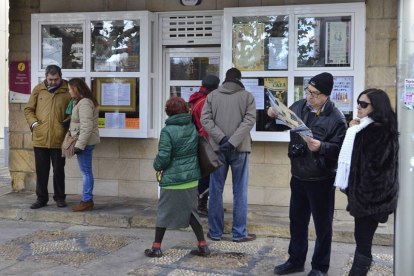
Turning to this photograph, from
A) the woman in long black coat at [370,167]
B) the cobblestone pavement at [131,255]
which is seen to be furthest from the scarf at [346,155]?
the cobblestone pavement at [131,255]

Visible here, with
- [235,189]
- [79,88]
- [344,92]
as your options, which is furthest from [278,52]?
[79,88]

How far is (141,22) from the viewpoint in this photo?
7.63 metres

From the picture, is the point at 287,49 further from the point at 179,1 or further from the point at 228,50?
the point at 179,1

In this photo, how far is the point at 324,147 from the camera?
14.8 feet

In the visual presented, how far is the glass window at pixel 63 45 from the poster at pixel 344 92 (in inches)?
147

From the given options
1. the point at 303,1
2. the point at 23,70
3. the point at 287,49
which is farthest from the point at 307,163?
the point at 23,70

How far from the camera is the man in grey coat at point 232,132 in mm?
6062

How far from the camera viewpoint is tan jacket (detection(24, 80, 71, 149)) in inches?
286

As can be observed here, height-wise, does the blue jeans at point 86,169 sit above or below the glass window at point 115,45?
below

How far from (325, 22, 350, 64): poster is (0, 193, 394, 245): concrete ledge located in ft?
6.61

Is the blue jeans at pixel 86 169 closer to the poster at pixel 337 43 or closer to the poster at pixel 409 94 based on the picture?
the poster at pixel 337 43

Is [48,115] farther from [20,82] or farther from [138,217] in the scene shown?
[138,217]

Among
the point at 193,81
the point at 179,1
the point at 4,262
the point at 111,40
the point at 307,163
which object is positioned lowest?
the point at 4,262

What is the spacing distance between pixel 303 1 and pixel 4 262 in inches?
194
